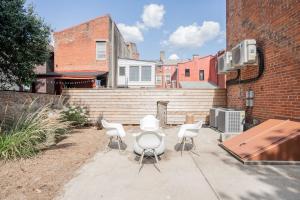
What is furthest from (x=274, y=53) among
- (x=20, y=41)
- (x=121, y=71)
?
(x=121, y=71)

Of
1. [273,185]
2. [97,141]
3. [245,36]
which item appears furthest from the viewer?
[245,36]

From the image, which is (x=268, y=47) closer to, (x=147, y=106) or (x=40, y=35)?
(x=147, y=106)

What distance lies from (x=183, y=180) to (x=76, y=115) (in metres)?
8.21

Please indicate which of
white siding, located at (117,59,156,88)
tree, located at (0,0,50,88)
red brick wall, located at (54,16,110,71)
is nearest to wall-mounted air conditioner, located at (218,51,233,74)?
tree, located at (0,0,50,88)

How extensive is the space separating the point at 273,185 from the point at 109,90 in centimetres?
1020

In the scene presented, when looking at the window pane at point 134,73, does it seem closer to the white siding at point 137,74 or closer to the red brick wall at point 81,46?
the white siding at point 137,74

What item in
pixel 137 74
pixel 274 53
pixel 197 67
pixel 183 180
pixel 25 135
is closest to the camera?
pixel 183 180

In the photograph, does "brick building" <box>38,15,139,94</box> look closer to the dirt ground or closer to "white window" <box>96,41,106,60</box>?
"white window" <box>96,41,106,60</box>

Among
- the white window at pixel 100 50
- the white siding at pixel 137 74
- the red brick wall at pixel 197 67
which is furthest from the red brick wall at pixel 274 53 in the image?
the red brick wall at pixel 197 67

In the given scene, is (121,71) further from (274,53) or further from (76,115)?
(274,53)

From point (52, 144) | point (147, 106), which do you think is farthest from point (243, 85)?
point (52, 144)

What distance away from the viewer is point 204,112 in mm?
12984

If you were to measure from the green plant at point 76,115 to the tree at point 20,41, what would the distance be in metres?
2.15

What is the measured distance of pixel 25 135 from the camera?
21.3ft
